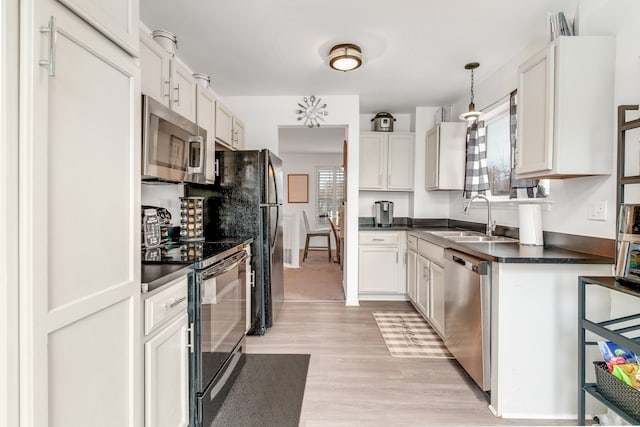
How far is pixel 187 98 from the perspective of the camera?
2307 mm

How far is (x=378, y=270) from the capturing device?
4.04 metres

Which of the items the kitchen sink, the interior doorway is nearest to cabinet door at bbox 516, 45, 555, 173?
the kitchen sink

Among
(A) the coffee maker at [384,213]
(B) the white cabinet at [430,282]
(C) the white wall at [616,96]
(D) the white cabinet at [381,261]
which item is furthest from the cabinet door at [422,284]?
(C) the white wall at [616,96]

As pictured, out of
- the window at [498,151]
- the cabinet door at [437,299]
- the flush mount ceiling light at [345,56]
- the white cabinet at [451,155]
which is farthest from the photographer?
the white cabinet at [451,155]

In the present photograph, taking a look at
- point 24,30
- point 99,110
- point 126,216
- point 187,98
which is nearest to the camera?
point 24,30

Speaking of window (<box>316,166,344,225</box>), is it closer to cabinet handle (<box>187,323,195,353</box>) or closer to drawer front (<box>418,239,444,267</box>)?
drawer front (<box>418,239,444,267</box>)

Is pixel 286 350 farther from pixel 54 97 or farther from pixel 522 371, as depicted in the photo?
pixel 54 97

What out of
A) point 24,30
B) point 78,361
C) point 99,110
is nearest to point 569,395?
point 78,361

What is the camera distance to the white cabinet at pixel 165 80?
5.84ft

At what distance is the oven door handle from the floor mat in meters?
1.38

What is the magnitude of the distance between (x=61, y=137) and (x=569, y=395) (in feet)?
8.21

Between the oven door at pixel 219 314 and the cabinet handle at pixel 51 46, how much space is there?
43.3 inches

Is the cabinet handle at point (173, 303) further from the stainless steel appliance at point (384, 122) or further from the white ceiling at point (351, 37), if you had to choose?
the stainless steel appliance at point (384, 122)

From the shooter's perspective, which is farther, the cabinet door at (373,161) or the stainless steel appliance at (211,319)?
the cabinet door at (373,161)
